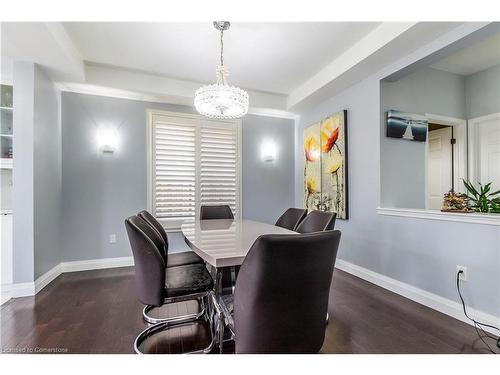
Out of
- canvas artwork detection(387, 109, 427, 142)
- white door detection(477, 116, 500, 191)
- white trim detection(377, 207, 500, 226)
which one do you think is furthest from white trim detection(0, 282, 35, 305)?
white door detection(477, 116, 500, 191)

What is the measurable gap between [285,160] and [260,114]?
3.18ft

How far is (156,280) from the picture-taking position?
150 cm

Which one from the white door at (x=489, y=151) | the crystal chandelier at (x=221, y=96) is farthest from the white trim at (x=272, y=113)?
the white door at (x=489, y=151)

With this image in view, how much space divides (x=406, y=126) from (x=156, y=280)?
10.4 feet

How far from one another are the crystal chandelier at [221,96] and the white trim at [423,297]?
2494 millimetres

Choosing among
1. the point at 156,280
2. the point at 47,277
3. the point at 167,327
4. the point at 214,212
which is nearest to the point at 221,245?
the point at 156,280

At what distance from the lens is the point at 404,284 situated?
257cm

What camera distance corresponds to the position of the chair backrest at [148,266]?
4.84 ft

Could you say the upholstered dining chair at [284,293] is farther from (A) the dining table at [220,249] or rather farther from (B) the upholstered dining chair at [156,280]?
(B) the upholstered dining chair at [156,280]

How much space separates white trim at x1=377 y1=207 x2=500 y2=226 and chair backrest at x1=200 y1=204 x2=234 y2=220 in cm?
196

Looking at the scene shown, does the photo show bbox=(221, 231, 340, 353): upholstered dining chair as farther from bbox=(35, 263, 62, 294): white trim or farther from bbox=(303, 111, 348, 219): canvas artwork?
bbox=(35, 263, 62, 294): white trim

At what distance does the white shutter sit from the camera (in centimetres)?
402

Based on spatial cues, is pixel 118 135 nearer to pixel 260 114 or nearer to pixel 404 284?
pixel 260 114
